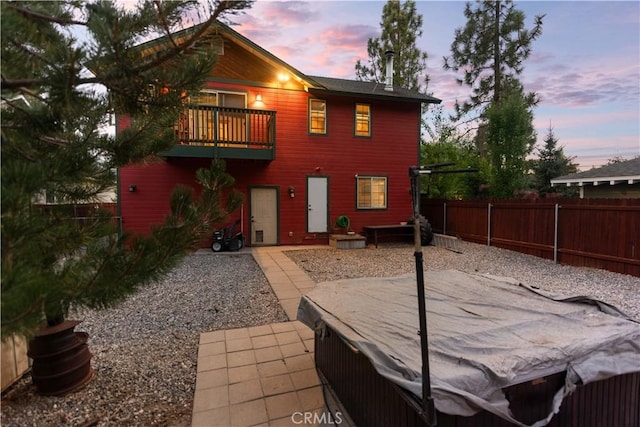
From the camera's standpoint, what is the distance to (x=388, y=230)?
10.6m

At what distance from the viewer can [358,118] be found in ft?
35.5

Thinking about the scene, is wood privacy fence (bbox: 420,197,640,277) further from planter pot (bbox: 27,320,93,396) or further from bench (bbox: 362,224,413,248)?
planter pot (bbox: 27,320,93,396)

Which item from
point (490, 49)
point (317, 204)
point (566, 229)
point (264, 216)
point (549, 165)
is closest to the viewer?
point (566, 229)

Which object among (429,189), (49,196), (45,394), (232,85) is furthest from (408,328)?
(429,189)

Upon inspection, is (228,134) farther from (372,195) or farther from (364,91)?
(372,195)

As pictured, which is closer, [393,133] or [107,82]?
[107,82]

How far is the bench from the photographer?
10.3m

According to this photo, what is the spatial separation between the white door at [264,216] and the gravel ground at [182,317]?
1.45 metres

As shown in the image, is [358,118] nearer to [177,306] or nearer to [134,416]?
[177,306]

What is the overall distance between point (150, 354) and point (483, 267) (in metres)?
6.76

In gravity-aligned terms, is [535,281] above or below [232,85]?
below

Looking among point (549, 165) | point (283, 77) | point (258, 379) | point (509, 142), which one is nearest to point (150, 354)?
point (258, 379)

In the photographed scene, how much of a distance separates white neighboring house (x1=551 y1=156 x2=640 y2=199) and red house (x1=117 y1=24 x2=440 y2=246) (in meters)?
6.49

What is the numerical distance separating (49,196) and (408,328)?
223cm
